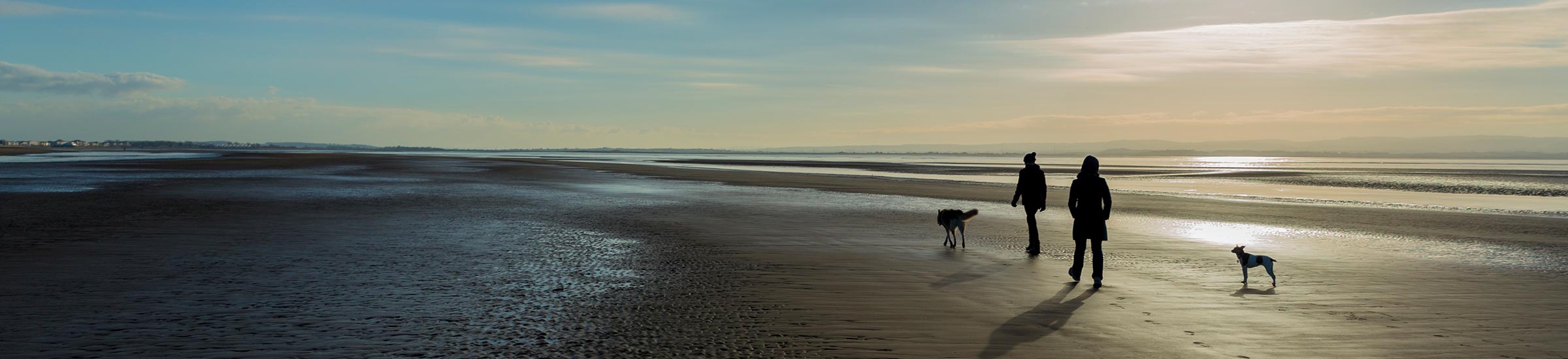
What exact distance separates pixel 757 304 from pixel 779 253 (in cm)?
450

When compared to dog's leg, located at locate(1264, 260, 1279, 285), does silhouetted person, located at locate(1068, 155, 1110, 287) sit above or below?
above

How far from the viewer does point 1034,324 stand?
787cm

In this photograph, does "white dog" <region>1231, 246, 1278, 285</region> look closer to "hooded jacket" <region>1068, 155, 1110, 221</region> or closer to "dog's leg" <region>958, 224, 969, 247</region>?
"hooded jacket" <region>1068, 155, 1110, 221</region>

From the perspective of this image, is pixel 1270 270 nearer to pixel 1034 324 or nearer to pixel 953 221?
pixel 1034 324

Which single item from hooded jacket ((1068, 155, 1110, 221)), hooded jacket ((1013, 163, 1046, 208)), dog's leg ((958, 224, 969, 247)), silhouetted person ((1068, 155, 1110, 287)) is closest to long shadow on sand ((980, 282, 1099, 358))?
silhouetted person ((1068, 155, 1110, 287))

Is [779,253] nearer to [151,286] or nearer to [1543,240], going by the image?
[151,286]

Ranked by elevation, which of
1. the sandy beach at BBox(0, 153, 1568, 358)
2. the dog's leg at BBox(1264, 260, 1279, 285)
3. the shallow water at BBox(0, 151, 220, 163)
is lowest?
the shallow water at BBox(0, 151, 220, 163)

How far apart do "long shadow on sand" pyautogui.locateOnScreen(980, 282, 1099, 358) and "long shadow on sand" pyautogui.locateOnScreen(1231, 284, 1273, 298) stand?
5.49 ft

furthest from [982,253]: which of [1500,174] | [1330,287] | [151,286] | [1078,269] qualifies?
[1500,174]

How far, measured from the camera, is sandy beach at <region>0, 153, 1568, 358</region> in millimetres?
6984

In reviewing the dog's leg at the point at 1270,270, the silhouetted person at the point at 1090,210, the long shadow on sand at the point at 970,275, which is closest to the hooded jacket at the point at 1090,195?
the silhouetted person at the point at 1090,210

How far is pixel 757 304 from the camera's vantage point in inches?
348

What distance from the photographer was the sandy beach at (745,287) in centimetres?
698

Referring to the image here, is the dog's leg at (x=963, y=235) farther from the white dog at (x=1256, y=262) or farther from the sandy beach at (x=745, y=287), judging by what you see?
the white dog at (x=1256, y=262)
